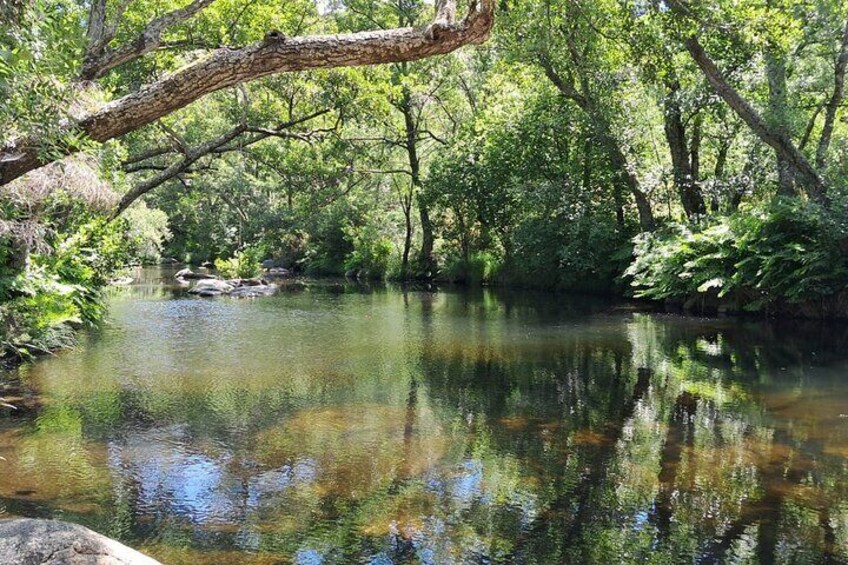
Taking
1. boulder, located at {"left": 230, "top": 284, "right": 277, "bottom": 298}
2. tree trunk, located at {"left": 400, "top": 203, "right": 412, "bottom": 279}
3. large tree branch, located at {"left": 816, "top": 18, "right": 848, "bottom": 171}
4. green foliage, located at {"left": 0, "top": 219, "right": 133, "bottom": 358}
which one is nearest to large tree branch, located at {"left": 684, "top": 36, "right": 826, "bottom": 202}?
large tree branch, located at {"left": 816, "top": 18, "right": 848, "bottom": 171}

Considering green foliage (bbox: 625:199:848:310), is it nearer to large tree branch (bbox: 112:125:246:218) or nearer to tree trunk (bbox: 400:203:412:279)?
large tree branch (bbox: 112:125:246:218)

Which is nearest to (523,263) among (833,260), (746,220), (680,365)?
(746,220)

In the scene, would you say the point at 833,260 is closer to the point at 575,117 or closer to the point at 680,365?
the point at 680,365

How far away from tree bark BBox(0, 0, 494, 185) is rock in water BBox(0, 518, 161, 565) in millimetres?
2492

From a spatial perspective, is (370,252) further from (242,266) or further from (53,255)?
(53,255)

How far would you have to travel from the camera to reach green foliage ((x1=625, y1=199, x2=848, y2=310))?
46.9 ft

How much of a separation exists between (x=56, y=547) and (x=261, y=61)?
318cm

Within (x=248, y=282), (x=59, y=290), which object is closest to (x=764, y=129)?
(x=59, y=290)

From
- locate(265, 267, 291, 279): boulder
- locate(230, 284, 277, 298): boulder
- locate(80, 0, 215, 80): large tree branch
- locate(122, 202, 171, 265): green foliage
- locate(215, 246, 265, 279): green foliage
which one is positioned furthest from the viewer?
locate(265, 267, 291, 279): boulder

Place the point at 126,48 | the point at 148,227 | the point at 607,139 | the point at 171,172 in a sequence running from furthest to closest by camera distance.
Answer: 1. the point at 148,227
2. the point at 607,139
3. the point at 171,172
4. the point at 126,48

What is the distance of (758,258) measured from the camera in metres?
15.5

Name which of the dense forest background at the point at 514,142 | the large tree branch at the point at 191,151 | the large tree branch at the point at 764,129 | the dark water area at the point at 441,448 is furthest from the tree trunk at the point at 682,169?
the large tree branch at the point at 191,151

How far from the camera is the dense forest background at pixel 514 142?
368 inches

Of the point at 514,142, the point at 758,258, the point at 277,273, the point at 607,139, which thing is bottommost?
the point at 277,273
